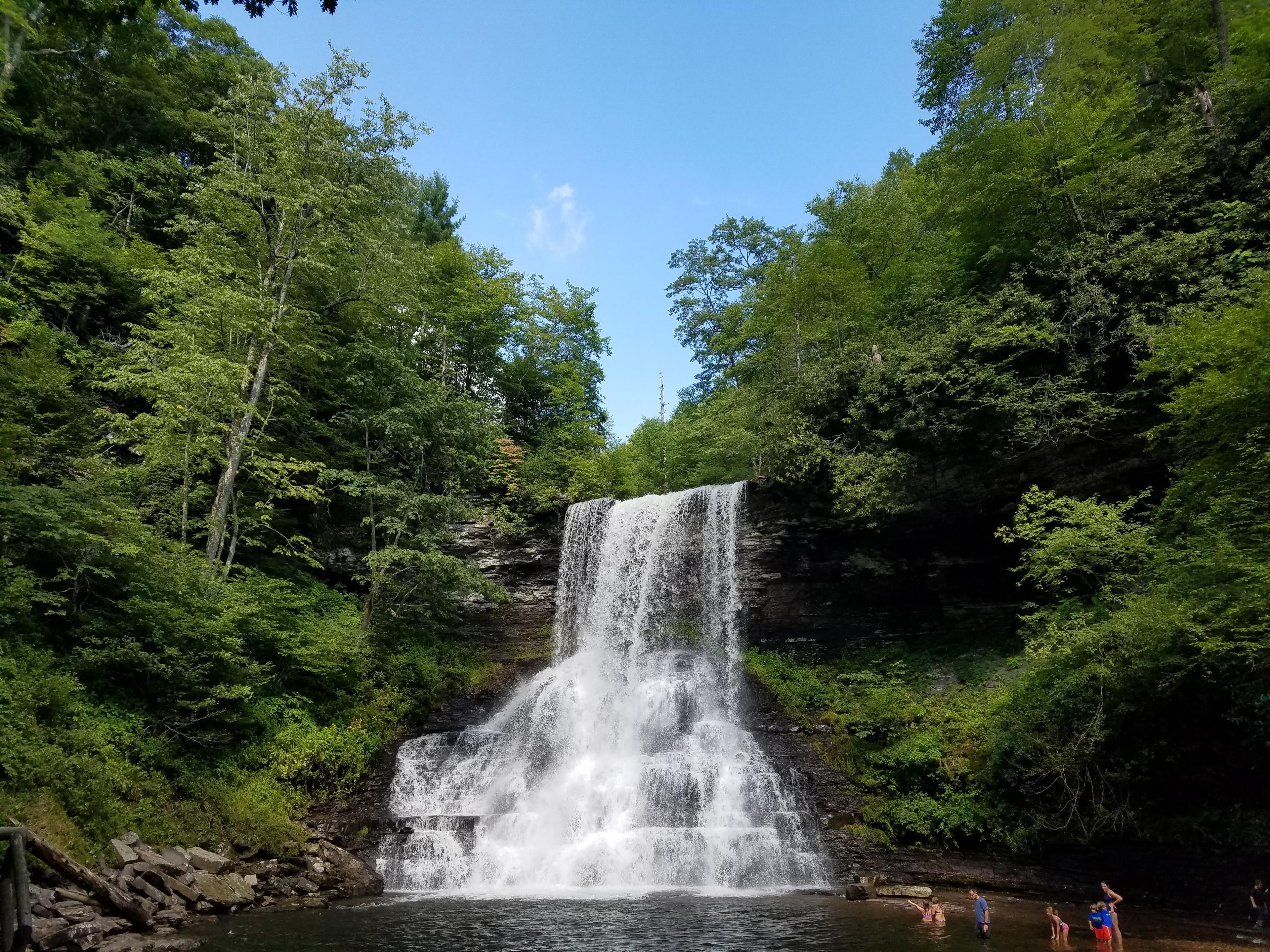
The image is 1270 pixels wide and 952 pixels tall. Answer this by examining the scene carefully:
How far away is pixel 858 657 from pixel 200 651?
53.8 feet

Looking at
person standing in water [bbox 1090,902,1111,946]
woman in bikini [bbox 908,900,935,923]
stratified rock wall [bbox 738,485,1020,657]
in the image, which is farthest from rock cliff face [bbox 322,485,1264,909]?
person standing in water [bbox 1090,902,1111,946]

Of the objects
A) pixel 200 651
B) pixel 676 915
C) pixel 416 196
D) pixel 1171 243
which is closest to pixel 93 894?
pixel 200 651

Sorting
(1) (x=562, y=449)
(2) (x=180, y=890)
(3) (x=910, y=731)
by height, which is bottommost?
(2) (x=180, y=890)

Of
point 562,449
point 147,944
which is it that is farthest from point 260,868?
point 562,449

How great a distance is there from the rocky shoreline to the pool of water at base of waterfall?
1.81 feet

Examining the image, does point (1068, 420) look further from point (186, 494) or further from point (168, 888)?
point (186, 494)

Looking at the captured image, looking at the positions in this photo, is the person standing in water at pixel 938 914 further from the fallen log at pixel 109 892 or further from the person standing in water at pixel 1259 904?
the fallen log at pixel 109 892

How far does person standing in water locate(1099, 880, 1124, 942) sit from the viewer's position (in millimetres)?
8461

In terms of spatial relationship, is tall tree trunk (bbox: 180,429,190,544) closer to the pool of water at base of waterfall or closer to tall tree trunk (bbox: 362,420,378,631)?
tall tree trunk (bbox: 362,420,378,631)

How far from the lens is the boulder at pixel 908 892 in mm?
11445

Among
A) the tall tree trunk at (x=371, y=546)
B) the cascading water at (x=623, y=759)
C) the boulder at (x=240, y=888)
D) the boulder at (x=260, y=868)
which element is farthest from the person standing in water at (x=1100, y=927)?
the tall tree trunk at (x=371, y=546)

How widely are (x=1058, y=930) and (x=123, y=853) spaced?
13415 millimetres

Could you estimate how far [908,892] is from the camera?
11.5m

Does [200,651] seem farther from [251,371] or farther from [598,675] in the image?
[598,675]
